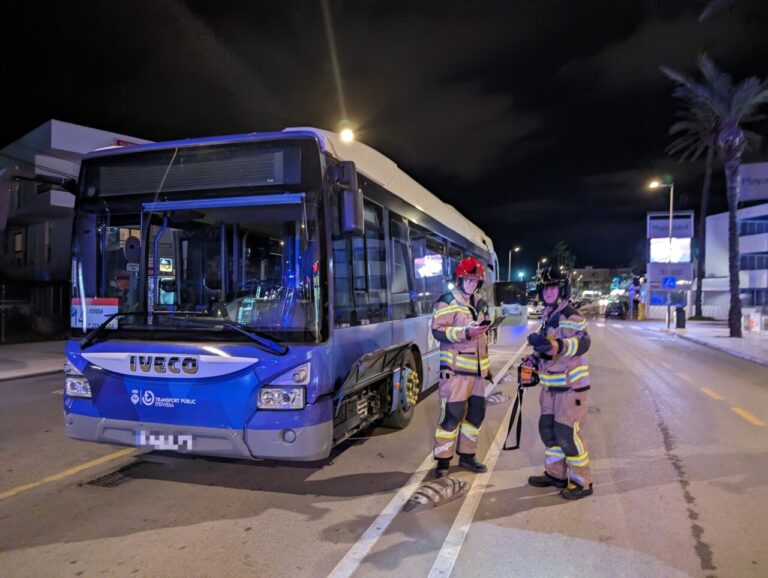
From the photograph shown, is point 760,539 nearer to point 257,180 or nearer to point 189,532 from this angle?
point 189,532

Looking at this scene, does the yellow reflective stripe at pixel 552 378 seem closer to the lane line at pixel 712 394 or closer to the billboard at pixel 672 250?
the lane line at pixel 712 394

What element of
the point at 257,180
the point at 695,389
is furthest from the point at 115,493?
the point at 695,389

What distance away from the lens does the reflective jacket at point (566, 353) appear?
4445mm

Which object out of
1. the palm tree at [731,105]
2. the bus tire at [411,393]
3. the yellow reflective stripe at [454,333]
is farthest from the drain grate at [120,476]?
the palm tree at [731,105]

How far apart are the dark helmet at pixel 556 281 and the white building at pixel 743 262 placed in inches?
1614

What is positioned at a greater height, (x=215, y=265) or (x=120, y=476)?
(x=215, y=265)

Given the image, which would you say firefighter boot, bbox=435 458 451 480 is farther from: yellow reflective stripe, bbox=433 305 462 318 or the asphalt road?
yellow reflective stripe, bbox=433 305 462 318

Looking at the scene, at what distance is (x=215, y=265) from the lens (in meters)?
4.77

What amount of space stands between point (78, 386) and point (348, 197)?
2.86m

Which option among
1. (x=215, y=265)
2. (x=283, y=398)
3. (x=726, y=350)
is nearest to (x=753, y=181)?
(x=726, y=350)

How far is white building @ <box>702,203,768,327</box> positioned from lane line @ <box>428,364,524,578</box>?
134 ft

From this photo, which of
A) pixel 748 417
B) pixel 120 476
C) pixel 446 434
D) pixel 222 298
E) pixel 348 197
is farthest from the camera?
pixel 748 417

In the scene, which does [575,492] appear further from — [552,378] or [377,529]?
[377,529]

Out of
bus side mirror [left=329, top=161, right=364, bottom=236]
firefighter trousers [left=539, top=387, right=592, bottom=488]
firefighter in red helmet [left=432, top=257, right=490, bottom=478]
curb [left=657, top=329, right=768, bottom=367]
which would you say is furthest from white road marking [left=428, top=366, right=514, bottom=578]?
curb [left=657, top=329, right=768, bottom=367]
